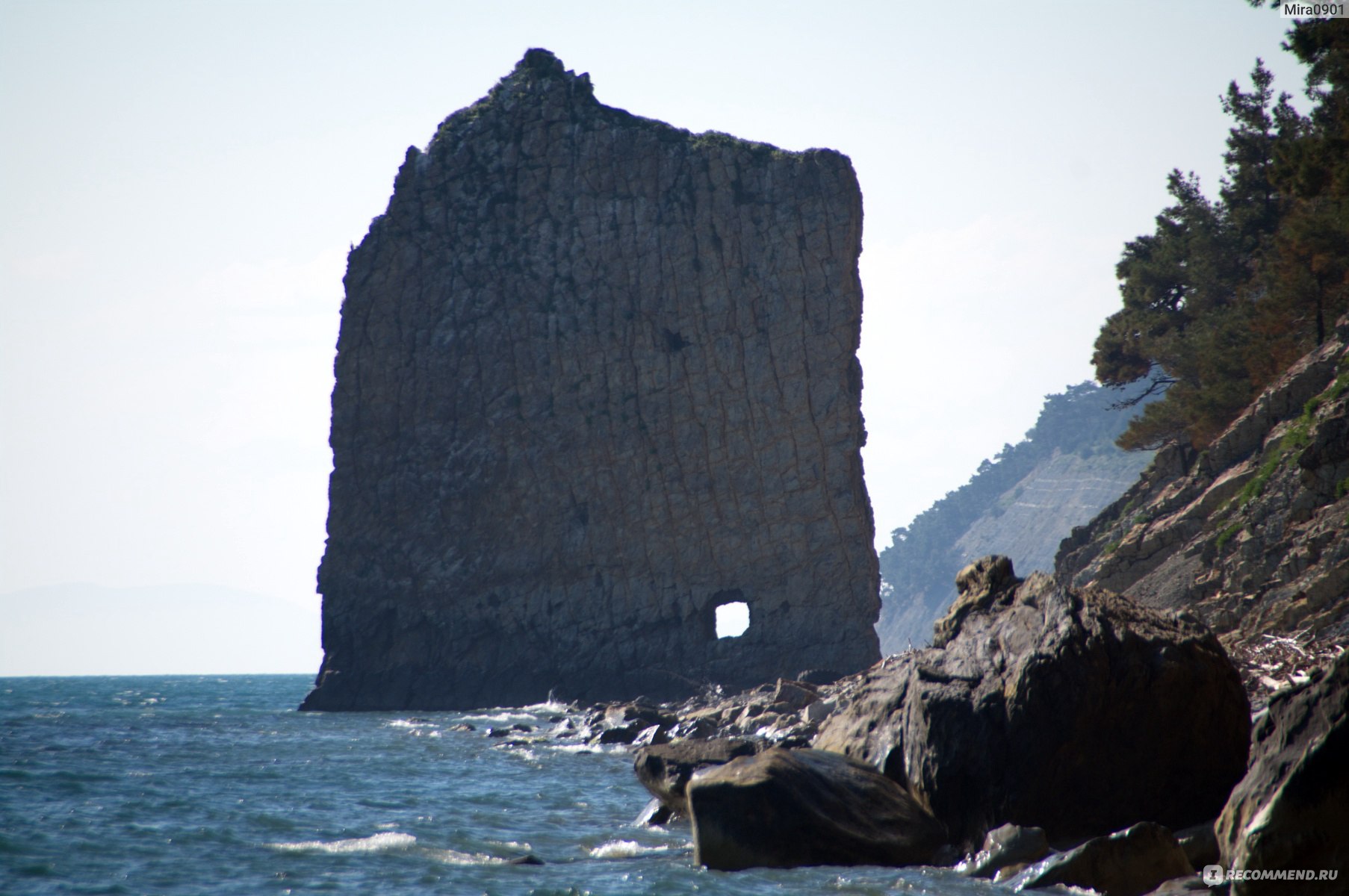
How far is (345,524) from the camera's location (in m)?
56.2

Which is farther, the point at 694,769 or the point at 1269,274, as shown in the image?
the point at 1269,274

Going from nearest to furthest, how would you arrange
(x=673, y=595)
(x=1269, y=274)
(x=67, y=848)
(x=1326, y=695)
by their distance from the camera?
(x=1326, y=695) < (x=67, y=848) < (x=1269, y=274) < (x=673, y=595)

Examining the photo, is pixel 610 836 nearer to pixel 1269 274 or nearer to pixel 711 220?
pixel 1269 274

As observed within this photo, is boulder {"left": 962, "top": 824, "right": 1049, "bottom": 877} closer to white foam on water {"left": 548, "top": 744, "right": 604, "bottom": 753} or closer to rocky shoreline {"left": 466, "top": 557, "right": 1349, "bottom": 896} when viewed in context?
rocky shoreline {"left": 466, "top": 557, "right": 1349, "bottom": 896}

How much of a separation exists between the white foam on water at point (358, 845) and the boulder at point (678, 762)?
3659 millimetres

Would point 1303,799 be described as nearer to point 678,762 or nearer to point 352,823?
point 678,762

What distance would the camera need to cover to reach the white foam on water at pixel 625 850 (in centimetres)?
1505

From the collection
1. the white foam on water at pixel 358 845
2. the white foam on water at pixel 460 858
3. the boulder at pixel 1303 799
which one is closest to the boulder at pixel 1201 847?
the boulder at pixel 1303 799

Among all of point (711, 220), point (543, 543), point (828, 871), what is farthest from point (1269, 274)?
point (543, 543)

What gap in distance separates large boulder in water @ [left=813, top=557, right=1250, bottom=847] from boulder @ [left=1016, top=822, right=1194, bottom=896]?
1247 millimetres

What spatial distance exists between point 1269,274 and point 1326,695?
916 inches

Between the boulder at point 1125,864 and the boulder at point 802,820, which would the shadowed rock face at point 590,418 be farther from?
the boulder at point 1125,864

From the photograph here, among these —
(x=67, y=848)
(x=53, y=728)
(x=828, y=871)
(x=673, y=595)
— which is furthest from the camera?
(x=673, y=595)

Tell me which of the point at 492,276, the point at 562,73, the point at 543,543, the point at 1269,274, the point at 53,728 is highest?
the point at 562,73
